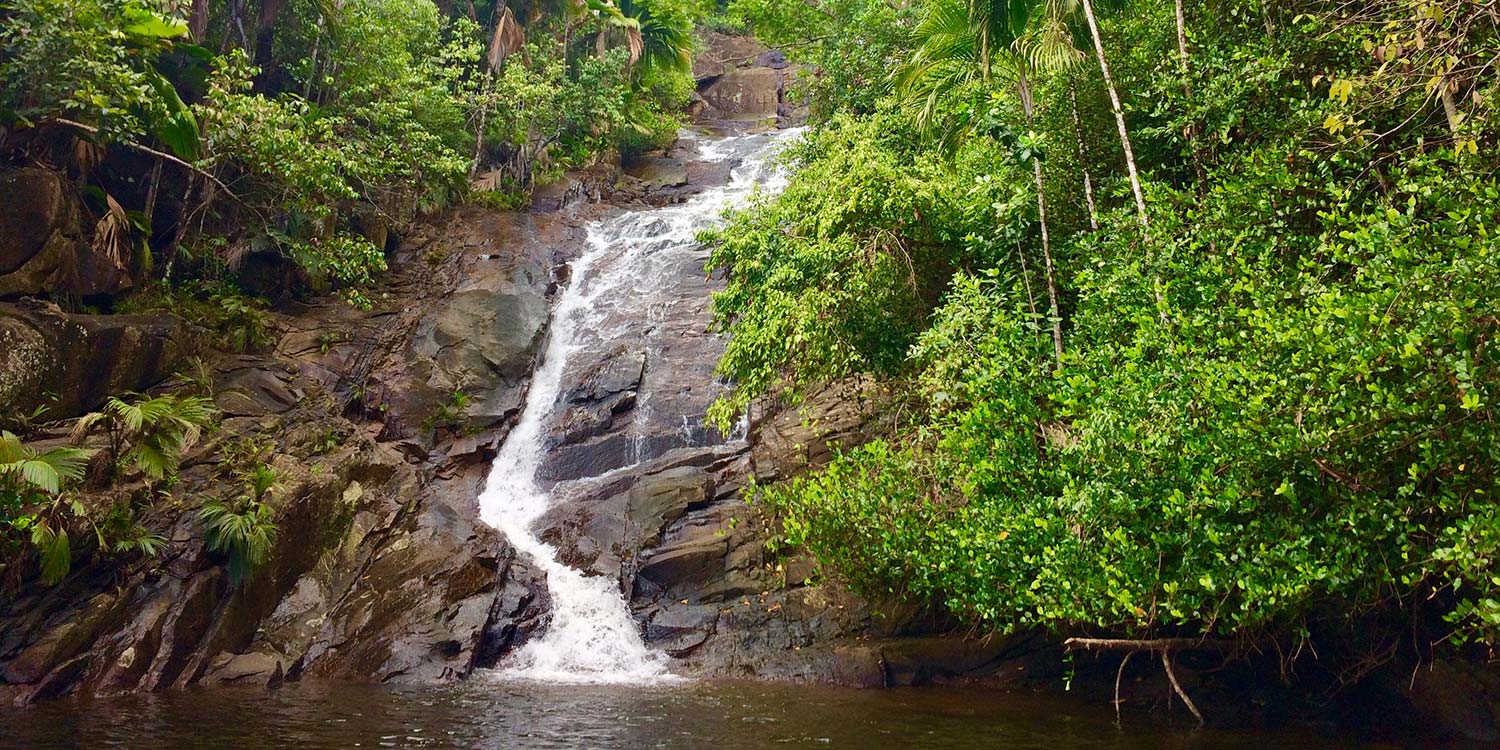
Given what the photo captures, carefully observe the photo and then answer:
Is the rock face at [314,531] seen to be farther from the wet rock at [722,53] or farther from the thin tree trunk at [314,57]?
the wet rock at [722,53]

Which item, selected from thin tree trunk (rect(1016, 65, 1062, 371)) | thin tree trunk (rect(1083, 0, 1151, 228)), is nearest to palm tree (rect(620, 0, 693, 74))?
thin tree trunk (rect(1016, 65, 1062, 371))

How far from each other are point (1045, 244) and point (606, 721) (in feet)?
24.4

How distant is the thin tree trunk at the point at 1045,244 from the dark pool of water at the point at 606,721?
3.79 metres

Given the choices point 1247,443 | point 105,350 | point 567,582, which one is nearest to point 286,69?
point 105,350

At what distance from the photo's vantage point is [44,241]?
14609mm

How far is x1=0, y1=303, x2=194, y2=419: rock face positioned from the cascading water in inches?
246

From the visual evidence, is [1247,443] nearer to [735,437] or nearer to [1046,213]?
[1046,213]

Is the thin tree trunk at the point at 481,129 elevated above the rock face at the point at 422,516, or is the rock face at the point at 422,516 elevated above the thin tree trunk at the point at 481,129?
the thin tree trunk at the point at 481,129

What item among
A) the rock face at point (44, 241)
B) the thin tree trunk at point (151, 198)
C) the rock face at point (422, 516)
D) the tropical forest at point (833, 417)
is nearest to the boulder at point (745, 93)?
the tropical forest at point (833, 417)

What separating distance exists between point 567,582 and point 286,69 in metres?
16.7

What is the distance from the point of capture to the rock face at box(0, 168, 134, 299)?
14.2 metres

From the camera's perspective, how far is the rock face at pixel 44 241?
14.2 m

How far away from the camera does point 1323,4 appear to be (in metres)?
10.2

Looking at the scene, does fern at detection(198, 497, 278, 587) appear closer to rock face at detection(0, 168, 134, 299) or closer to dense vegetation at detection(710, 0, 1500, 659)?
rock face at detection(0, 168, 134, 299)
